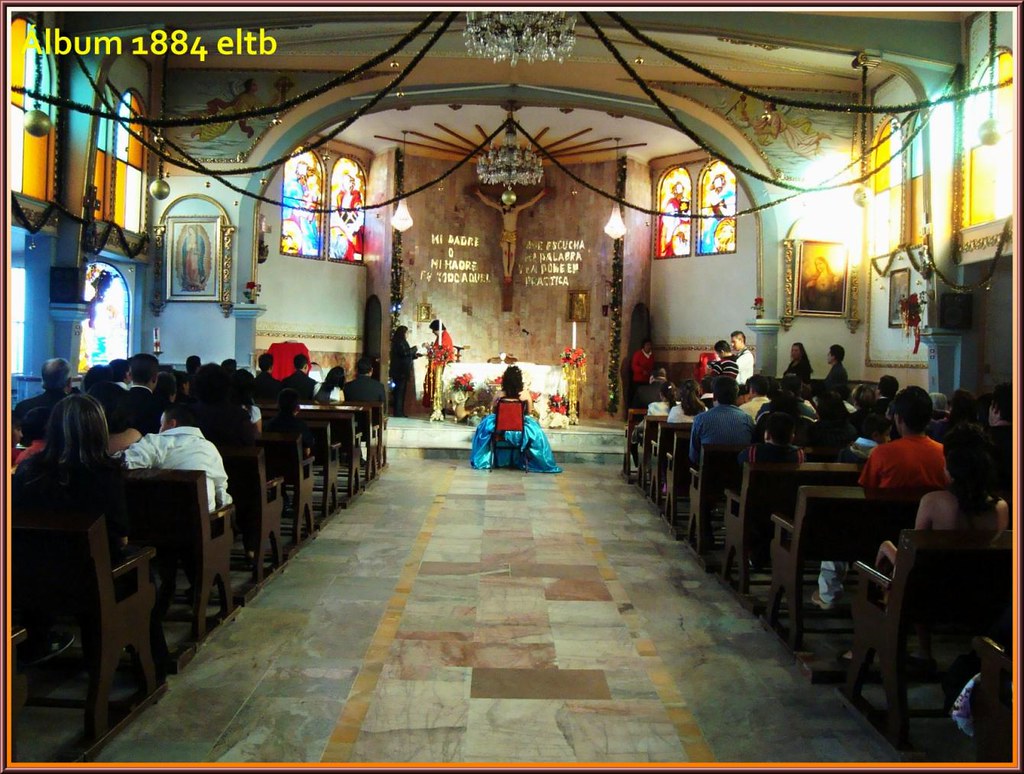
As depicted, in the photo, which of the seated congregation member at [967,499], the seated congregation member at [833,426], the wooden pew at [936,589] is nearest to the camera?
the wooden pew at [936,589]

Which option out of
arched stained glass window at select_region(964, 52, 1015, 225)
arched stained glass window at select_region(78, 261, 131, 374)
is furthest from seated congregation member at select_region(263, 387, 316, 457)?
arched stained glass window at select_region(964, 52, 1015, 225)

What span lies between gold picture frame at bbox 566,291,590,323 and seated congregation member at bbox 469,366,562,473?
6680 mm

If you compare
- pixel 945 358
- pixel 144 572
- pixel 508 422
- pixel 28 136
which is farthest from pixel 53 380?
pixel 945 358

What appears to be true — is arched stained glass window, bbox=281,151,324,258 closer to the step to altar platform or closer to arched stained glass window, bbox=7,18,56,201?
the step to altar platform

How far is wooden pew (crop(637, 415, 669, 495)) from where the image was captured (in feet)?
29.4

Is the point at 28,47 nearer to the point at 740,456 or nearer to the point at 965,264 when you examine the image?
the point at 740,456

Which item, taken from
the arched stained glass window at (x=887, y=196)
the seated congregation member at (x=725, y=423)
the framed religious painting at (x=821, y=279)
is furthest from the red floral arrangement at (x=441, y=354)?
the seated congregation member at (x=725, y=423)

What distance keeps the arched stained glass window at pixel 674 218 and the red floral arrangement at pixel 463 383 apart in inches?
219

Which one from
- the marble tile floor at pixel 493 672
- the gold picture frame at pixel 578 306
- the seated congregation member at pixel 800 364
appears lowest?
the marble tile floor at pixel 493 672

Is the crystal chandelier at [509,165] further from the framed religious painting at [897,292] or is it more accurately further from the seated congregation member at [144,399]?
the seated congregation member at [144,399]

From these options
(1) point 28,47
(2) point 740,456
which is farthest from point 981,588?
(1) point 28,47

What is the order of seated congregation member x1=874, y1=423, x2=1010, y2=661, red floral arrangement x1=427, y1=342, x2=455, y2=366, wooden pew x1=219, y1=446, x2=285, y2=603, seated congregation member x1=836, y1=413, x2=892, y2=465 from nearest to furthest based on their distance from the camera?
1. seated congregation member x1=874, y1=423, x2=1010, y2=661
2. wooden pew x1=219, y1=446, x2=285, y2=603
3. seated congregation member x1=836, y1=413, x2=892, y2=465
4. red floral arrangement x1=427, y1=342, x2=455, y2=366

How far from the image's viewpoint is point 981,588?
3.14m

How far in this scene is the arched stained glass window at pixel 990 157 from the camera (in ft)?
30.4
